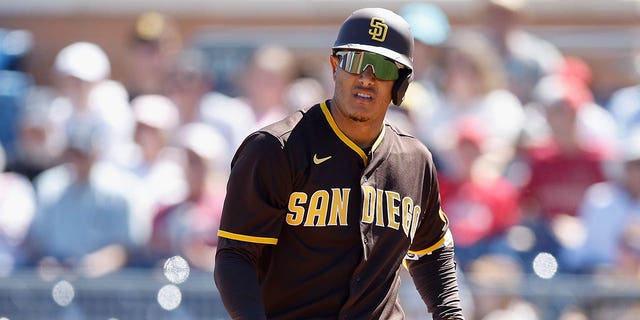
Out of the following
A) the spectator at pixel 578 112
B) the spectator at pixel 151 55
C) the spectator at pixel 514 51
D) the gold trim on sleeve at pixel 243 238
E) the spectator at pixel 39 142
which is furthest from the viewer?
the spectator at pixel 151 55

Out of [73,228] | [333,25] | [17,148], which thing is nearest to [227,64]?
[333,25]

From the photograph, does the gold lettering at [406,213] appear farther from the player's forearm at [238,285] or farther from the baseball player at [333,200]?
the player's forearm at [238,285]

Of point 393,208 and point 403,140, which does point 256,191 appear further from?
point 403,140

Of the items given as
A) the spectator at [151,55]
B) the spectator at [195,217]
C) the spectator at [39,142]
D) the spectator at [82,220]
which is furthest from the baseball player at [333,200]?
the spectator at [151,55]

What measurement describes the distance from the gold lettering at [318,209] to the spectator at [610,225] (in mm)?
4255

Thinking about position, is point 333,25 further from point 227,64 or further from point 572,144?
point 572,144

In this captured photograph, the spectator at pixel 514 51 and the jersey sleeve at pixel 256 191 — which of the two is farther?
the spectator at pixel 514 51

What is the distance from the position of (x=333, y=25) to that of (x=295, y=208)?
7.08m

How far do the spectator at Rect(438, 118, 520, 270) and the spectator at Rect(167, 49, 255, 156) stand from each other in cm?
199

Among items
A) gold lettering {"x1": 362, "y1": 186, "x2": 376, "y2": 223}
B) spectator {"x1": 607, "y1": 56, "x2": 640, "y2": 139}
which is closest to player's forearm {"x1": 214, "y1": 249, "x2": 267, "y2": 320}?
gold lettering {"x1": 362, "y1": 186, "x2": 376, "y2": 223}

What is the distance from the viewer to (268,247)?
4395mm

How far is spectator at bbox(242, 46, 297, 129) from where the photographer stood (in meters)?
9.77

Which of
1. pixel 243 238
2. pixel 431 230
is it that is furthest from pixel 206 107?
pixel 243 238

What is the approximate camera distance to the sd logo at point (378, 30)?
4344mm
